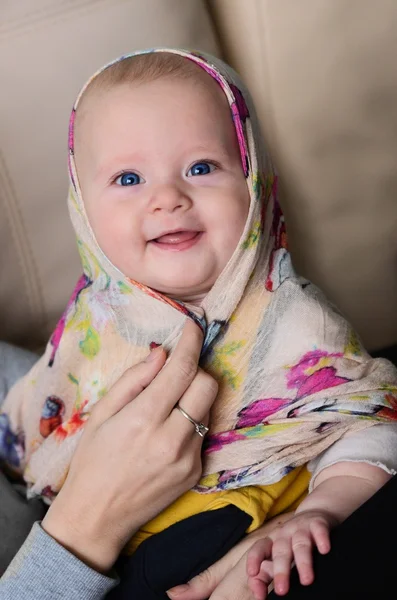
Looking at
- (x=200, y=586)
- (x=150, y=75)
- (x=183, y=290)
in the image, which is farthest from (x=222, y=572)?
(x=150, y=75)

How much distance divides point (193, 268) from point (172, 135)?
172 millimetres

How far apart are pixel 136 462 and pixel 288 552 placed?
0.76 feet

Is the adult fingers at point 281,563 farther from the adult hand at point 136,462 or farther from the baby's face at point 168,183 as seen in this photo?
the baby's face at point 168,183

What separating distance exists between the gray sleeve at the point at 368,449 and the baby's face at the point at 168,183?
27cm

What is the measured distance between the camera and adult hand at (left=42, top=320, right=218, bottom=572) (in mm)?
953

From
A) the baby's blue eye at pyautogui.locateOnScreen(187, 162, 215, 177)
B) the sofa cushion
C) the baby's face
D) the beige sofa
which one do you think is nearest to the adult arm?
the baby's face

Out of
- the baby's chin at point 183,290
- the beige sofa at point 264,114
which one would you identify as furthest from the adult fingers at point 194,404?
the beige sofa at point 264,114

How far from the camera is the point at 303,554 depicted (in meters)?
0.78

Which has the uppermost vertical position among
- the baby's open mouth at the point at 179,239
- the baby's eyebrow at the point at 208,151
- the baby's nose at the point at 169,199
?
the baby's eyebrow at the point at 208,151

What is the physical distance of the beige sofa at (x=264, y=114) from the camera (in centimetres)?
129

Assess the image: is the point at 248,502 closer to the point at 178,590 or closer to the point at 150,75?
the point at 178,590

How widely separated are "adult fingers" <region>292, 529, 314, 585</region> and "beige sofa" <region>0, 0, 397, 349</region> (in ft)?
2.43

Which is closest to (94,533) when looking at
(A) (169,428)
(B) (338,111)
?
(A) (169,428)

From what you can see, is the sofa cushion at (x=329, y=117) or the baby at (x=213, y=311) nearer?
the baby at (x=213, y=311)
